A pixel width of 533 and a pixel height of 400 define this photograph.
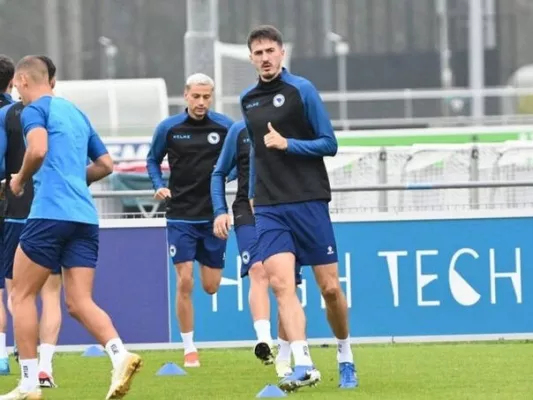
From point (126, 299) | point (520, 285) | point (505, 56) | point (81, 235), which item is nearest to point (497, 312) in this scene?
point (520, 285)

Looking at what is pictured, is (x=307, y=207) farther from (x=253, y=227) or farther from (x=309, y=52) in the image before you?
(x=309, y=52)

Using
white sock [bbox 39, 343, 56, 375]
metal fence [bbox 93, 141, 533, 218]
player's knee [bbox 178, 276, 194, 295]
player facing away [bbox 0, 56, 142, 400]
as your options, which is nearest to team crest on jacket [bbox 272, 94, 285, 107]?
player facing away [bbox 0, 56, 142, 400]

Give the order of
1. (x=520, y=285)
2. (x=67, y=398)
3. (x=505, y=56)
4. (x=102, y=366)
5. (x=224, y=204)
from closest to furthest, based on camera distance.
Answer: (x=67, y=398) → (x=224, y=204) → (x=102, y=366) → (x=520, y=285) → (x=505, y=56)

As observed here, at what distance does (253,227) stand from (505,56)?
3381 cm

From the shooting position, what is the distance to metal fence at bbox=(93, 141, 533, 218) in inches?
624

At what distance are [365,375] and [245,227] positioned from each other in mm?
1483

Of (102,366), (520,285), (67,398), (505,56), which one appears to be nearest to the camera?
(67,398)

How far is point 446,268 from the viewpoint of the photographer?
51.5 ft

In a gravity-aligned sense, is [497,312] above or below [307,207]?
below

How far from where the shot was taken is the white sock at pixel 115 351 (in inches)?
400

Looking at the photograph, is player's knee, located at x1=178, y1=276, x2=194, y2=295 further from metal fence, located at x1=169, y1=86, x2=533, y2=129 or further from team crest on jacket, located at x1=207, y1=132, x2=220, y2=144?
metal fence, located at x1=169, y1=86, x2=533, y2=129

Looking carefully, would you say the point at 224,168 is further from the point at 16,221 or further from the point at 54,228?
the point at 54,228

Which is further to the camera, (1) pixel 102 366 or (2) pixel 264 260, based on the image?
(1) pixel 102 366

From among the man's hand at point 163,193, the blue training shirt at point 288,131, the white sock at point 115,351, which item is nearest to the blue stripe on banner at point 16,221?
the man's hand at point 163,193
